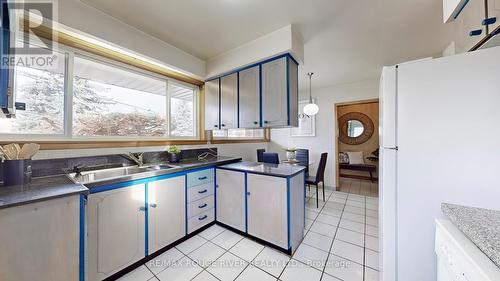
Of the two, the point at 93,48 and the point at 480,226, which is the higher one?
the point at 93,48

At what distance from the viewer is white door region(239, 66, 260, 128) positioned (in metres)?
2.23

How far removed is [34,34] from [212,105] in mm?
1845

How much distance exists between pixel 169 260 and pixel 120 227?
595 millimetres

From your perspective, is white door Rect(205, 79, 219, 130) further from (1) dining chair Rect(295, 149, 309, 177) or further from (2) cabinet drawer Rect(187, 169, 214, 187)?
(1) dining chair Rect(295, 149, 309, 177)

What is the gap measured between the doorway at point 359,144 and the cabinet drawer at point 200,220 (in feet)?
11.6

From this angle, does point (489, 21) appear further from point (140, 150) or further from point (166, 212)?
point (140, 150)

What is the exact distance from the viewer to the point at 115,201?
142cm

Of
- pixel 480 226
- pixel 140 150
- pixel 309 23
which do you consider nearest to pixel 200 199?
pixel 140 150

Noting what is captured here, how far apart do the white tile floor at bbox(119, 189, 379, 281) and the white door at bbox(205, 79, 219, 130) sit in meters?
1.54

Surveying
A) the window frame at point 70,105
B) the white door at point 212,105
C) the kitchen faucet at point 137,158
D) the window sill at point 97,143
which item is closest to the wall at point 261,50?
the white door at point 212,105

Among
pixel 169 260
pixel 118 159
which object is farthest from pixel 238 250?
pixel 118 159

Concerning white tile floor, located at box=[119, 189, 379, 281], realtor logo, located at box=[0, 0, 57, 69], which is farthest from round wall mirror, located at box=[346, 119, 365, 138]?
realtor logo, located at box=[0, 0, 57, 69]

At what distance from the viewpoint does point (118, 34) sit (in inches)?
69.7

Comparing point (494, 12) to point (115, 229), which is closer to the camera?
point (494, 12)
